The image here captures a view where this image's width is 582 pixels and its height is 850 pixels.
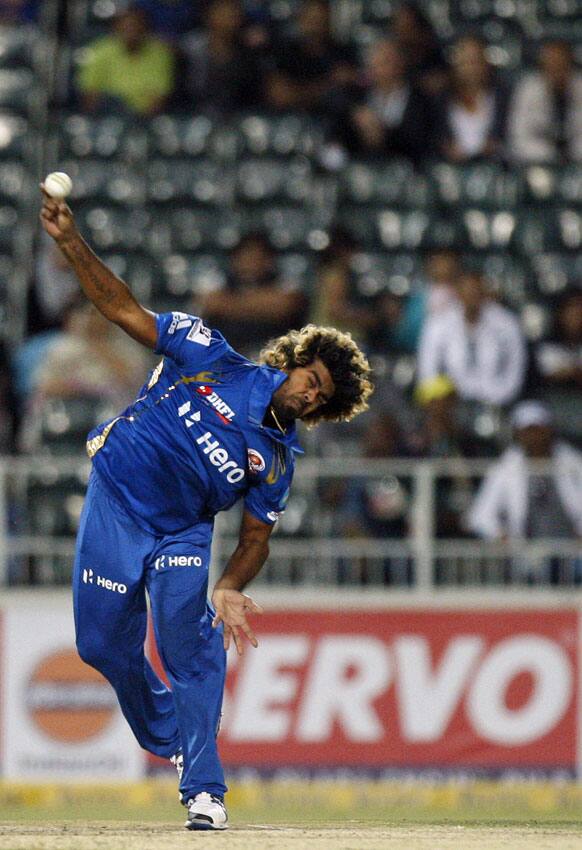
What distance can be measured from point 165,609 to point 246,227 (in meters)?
7.30

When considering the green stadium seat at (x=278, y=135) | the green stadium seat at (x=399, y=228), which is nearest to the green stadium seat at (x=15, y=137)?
the green stadium seat at (x=278, y=135)

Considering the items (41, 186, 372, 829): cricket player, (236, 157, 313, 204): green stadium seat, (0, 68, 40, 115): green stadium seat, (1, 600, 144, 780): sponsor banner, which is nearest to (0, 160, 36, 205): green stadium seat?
(0, 68, 40, 115): green stadium seat

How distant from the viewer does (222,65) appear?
1427cm

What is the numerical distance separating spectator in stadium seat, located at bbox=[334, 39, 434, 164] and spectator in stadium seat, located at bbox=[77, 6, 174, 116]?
1484 millimetres

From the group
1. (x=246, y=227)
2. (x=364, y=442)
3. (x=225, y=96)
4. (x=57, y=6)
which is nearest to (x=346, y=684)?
(x=364, y=442)

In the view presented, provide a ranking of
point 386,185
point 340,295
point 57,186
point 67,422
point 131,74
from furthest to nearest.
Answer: point 131,74, point 386,185, point 340,295, point 67,422, point 57,186

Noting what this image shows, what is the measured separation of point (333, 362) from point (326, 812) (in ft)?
14.9

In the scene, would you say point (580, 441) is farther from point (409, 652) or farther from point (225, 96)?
point (225, 96)

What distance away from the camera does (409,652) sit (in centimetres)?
1156

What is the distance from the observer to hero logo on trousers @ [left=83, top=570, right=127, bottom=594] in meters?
6.94

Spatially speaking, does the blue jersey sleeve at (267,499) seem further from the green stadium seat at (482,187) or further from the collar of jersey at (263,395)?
the green stadium seat at (482,187)

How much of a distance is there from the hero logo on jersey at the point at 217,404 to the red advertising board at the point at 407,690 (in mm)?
4698

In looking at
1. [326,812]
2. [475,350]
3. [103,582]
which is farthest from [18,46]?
[103,582]

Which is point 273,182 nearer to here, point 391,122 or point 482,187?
point 391,122
